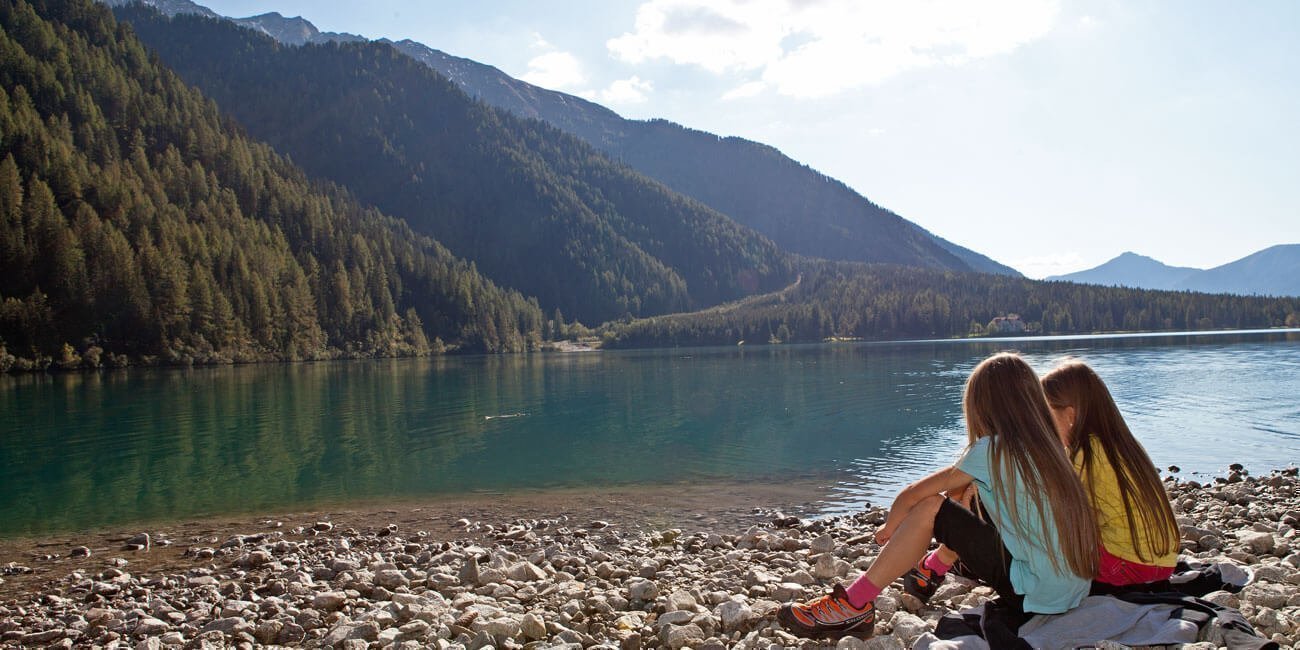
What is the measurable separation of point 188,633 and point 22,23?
200573mm

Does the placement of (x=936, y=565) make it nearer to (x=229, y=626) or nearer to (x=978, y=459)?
(x=978, y=459)

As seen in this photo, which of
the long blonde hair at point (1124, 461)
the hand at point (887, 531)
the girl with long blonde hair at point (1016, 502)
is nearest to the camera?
the girl with long blonde hair at point (1016, 502)

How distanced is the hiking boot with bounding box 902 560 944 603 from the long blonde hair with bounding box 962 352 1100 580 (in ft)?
5.61

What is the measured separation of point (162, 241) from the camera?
106562mm

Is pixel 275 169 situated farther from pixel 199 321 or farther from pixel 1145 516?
pixel 1145 516

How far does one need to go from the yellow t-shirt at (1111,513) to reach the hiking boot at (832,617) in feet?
6.20

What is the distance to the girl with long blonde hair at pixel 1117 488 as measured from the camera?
5.40 meters

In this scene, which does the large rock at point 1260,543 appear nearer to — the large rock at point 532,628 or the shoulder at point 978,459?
the shoulder at point 978,459

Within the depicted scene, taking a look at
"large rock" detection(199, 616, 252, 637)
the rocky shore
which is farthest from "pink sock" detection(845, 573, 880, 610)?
"large rock" detection(199, 616, 252, 637)

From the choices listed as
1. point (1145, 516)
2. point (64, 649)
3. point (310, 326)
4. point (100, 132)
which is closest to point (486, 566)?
point (64, 649)

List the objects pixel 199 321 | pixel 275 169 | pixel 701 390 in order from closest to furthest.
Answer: pixel 701 390
pixel 199 321
pixel 275 169

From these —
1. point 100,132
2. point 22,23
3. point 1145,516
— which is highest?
point 22,23

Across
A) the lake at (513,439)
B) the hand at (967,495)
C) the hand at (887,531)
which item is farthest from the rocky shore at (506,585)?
the lake at (513,439)

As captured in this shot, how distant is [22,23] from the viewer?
501ft
